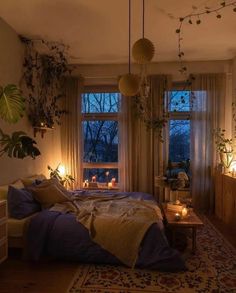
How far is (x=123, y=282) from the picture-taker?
8.50ft

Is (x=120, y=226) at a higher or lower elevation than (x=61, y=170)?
lower

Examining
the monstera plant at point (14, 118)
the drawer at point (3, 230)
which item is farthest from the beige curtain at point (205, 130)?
the drawer at point (3, 230)

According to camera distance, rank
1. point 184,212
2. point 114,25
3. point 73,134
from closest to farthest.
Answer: point 184,212 → point 114,25 → point 73,134

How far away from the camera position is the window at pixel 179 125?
216 inches

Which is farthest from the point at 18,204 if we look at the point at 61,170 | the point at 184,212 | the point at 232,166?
the point at 232,166

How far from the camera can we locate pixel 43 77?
4832mm

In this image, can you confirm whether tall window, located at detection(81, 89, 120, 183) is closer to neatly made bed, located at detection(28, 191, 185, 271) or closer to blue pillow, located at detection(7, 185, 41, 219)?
blue pillow, located at detection(7, 185, 41, 219)

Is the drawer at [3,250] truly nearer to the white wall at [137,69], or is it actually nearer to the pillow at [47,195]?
the pillow at [47,195]

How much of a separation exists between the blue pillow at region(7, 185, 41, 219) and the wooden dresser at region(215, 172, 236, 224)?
9.60ft

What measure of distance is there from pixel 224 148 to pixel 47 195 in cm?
323

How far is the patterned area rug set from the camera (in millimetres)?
2473

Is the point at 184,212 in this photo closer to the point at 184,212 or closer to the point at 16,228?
the point at 184,212

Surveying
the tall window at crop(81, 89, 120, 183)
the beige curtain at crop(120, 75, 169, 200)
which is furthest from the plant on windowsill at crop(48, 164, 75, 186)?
the beige curtain at crop(120, 75, 169, 200)

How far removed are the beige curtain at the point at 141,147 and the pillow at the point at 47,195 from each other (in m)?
1.98
